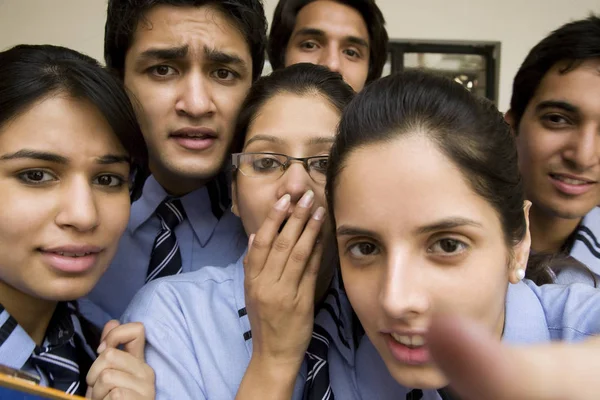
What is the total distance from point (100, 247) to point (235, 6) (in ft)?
2.23

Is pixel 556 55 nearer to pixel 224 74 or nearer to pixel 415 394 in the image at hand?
pixel 224 74

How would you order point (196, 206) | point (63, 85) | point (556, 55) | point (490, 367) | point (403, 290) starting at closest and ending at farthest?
point (490, 367), point (403, 290), point (63, 85), point (196, 206), point (556, 55)

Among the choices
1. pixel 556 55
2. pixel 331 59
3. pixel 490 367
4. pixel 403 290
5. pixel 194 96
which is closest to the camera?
pixel 490 367

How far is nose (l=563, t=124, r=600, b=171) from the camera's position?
4.30ft

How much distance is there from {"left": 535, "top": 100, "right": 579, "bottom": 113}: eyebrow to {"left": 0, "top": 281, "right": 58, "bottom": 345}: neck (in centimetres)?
122

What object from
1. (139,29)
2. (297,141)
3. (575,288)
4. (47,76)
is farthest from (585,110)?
(47,76)

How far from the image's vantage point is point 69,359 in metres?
0.96

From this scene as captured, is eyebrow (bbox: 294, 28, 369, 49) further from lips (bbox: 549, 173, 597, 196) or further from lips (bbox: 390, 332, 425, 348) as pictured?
lips (bbox: 390, 332, 425, 348)

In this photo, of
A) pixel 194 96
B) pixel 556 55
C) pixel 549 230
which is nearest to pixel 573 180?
pixel 549 230

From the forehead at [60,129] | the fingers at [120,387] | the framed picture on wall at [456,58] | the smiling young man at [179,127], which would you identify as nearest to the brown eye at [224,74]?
the smiling young man at [179,127]

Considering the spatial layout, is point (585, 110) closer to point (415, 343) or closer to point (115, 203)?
point (415, 343)

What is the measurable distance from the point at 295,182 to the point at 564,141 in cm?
77

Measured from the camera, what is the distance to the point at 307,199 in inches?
37.8

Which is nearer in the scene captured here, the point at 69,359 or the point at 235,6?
the point at 69,359
